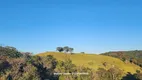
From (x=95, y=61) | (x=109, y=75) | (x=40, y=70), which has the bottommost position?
(x=109, y=75)

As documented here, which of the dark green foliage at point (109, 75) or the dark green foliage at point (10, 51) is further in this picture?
the dark green foliage at point (10, 51)

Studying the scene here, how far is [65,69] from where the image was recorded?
124625mm

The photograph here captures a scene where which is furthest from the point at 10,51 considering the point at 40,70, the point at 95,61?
the point at 95,61

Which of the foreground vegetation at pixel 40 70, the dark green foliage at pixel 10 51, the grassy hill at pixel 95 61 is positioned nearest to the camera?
the foreground vegetation at pixel 40 70

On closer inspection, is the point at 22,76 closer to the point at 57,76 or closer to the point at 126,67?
the point at 57,76

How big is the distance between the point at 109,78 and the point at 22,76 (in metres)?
42.2

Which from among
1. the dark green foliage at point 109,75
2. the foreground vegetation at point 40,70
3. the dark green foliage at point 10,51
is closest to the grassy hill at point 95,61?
the foreground vegetation at point 40,70

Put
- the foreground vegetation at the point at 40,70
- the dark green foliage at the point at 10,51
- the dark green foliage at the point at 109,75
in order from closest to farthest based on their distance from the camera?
the foreground vegetation at the point at 40,70 < the dark green foliage at the point at 109,75 < the dark green foliage at the point at 10,51

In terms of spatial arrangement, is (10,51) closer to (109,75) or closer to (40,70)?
(40,70)

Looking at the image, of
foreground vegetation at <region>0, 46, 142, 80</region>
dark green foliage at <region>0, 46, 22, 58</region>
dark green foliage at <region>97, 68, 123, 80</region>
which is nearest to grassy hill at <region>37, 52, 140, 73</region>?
foreground vegetation at <region>0, 46, 142, 80</region>

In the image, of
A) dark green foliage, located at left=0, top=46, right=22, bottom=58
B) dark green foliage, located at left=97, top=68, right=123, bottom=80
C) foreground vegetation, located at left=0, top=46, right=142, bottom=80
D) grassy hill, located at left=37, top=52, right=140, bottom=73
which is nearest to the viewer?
foreground vegetation, located at left=0, top=46, right=142, bottom=80

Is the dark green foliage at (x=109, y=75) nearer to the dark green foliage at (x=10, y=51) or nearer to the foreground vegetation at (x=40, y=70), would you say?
the foreground vegetation at (x=40, y=70)

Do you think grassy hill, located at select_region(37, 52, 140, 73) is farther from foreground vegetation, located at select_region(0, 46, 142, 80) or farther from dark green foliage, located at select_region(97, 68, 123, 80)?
dark green foliage, located at select_region(97, 68, 123, 80)

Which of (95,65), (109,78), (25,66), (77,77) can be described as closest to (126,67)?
(95,65)
